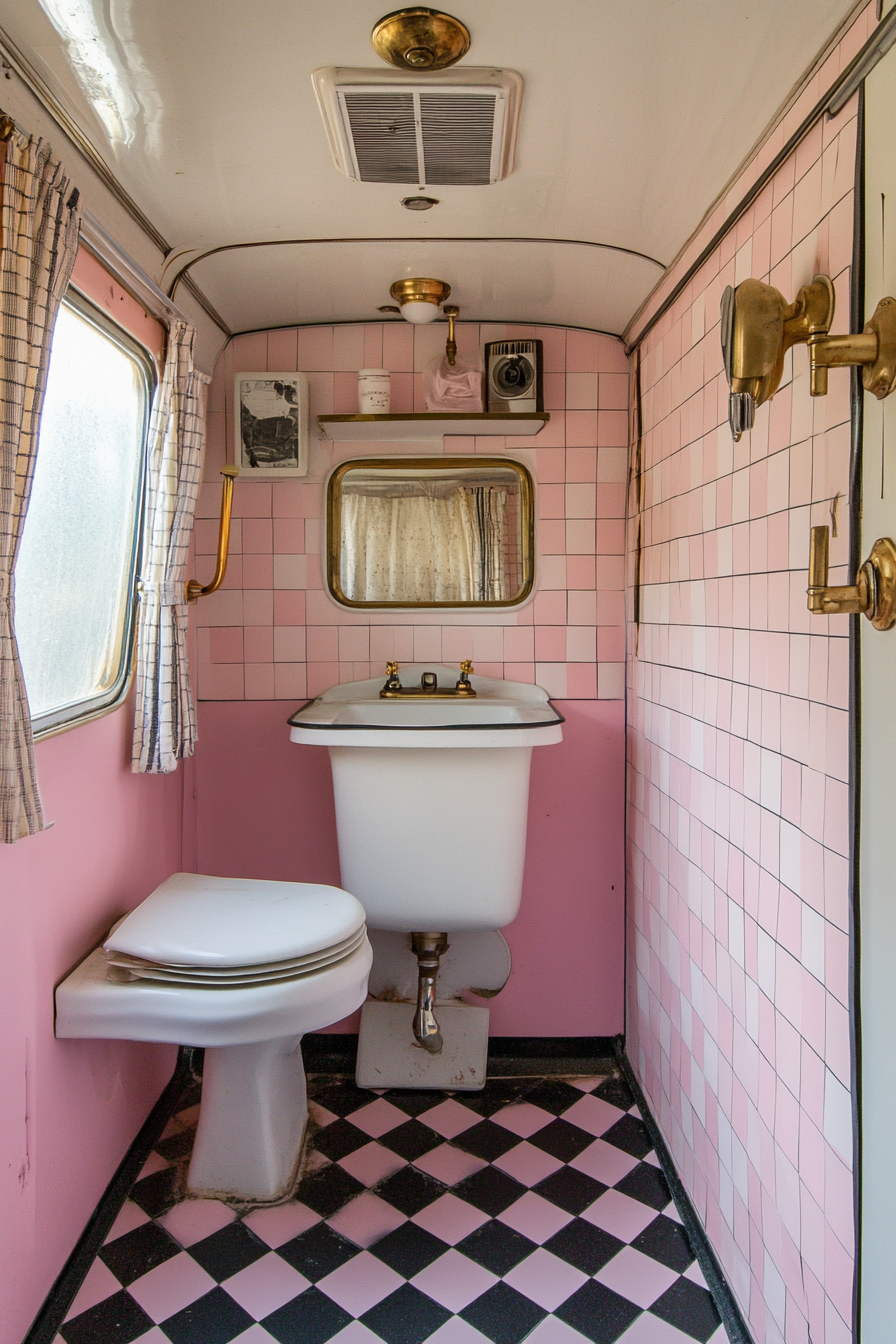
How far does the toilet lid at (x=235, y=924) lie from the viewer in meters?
1.60

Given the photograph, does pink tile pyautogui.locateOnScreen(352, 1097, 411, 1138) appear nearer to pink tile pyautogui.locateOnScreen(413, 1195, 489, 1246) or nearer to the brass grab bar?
pink tile pyautogui.locateOnScreen(413, 1195, 489, 1246)

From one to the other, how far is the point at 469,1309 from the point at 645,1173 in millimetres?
539

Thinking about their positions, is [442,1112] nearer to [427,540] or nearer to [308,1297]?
[308,1297]

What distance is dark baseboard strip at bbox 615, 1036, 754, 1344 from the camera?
58.8 inches

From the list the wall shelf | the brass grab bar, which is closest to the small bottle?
the wall shelf

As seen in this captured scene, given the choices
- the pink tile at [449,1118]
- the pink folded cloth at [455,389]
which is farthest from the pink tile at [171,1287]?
the pink folded cloth at [455,389]

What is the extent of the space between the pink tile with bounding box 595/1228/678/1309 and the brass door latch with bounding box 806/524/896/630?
131 centimetres

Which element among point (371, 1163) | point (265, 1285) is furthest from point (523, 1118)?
point (265, 1285)

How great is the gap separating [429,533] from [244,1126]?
146cm

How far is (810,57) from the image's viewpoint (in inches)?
46.1

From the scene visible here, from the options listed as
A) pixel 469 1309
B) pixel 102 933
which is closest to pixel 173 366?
pixel 102 933

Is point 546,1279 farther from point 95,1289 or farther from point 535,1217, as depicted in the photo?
point 95,1289

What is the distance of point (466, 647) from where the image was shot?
244 centimetres

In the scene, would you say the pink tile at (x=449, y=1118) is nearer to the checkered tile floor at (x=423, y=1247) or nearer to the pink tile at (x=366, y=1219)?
the checkered tile floor at (x=423, y=1247)
